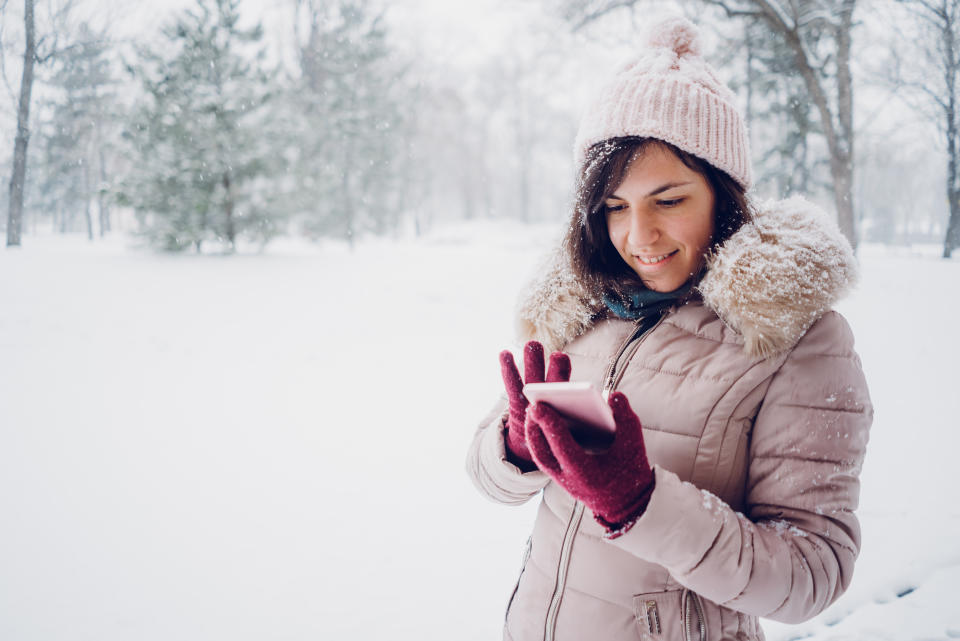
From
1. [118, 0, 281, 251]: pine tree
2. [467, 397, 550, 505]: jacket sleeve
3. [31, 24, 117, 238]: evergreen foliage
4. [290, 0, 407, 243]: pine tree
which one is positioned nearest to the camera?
[467, 397, 550, 505]: jacket sleeve

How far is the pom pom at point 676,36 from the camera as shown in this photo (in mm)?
1239

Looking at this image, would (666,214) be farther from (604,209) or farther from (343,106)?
(343,106)

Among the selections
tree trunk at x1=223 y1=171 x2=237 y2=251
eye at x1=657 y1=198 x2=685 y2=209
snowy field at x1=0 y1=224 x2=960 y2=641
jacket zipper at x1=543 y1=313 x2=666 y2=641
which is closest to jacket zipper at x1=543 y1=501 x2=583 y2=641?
jacket zipper at x1=543 y1=313 x2=666 y2=641

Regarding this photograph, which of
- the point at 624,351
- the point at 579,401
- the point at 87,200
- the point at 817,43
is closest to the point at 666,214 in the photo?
the point at 624,351

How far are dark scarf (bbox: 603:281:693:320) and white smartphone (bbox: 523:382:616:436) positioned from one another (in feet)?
1.56

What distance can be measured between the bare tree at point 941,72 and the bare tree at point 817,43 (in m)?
1.97

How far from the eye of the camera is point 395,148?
21.5 metres

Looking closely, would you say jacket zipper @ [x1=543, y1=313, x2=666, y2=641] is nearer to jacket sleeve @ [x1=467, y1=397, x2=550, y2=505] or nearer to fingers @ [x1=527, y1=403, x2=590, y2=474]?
jacket sleeve @ [x1=467, y1=397, x2=550, y2=505]

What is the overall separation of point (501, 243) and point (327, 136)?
6.95 m

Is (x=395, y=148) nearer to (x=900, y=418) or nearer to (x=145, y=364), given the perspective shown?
(x=145, y=364)

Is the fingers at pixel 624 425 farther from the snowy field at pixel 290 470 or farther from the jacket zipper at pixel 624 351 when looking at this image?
the snowy field at pixel 290 470

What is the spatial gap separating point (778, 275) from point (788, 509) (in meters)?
0.45

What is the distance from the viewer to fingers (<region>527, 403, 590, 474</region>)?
0.79 metres

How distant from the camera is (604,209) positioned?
1.31 meters
